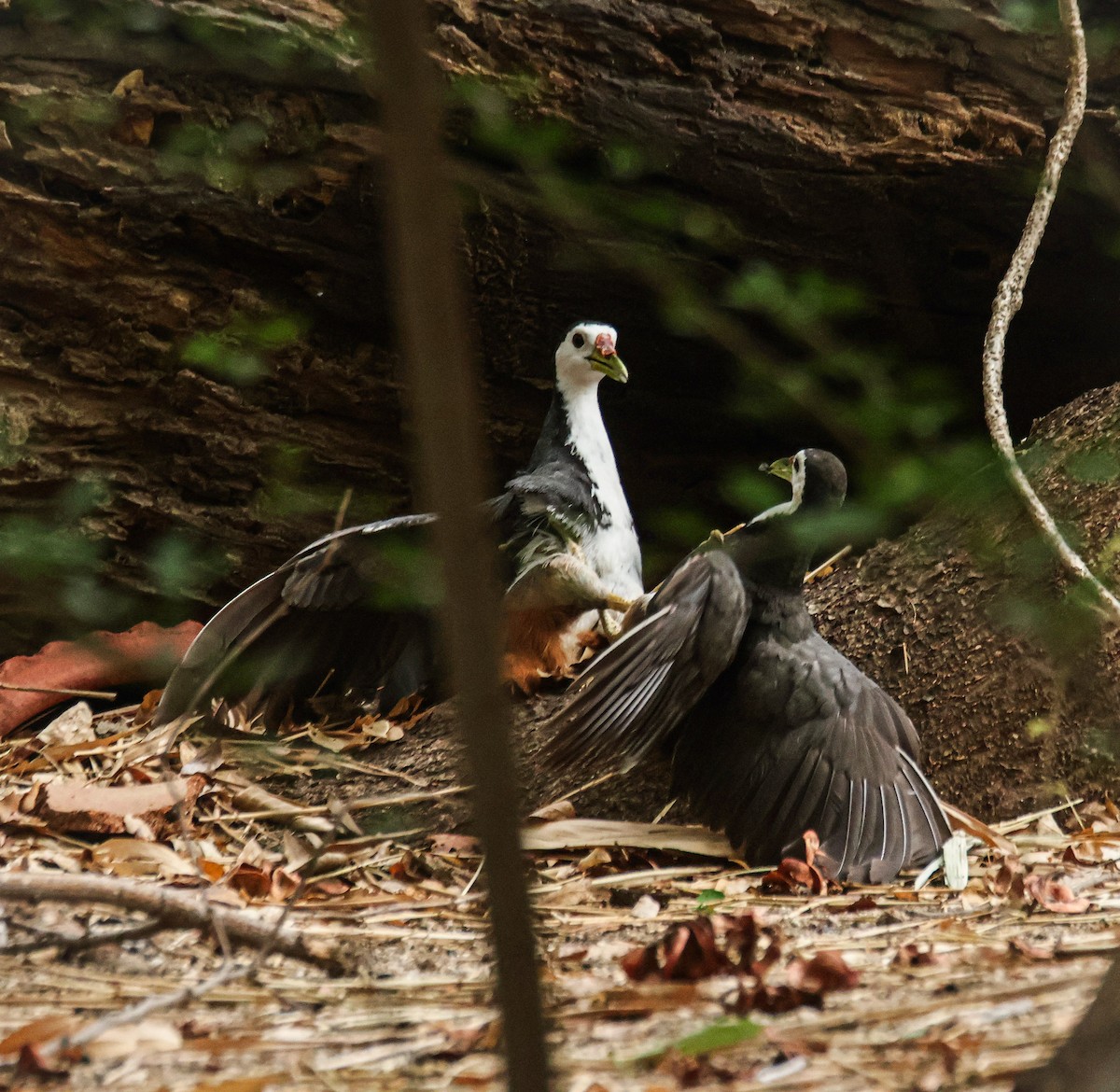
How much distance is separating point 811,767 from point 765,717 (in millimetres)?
139

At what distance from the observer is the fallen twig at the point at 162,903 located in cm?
150

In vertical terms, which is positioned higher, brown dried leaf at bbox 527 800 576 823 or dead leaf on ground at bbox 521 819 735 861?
brown dried leaf at bbox 527 800 576 823

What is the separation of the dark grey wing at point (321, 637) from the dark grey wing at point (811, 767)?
753mm

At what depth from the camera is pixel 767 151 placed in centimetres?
321

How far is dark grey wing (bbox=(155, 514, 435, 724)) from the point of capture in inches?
109

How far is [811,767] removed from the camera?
2395 millimetres

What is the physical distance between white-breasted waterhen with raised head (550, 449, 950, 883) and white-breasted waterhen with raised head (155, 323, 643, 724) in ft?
2.17

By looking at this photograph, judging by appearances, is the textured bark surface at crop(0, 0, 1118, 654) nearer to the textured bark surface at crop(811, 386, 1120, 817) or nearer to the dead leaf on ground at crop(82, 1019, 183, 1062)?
the textured bark surface at crop(811, 386, 1120, 817)

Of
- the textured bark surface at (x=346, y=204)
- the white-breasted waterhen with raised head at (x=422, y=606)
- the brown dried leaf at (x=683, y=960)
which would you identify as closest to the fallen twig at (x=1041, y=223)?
the brown dried leaf at (x=683, y=960)

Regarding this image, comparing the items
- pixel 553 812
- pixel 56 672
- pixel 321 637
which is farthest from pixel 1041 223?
pixel 56 672

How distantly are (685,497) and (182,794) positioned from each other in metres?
1.98

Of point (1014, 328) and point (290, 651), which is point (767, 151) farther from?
point (290, 651)

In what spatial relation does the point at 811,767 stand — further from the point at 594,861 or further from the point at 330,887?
the point at 330,887

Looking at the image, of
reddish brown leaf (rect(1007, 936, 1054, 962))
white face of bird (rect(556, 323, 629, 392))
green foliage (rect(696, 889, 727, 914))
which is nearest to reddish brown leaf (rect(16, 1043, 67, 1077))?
green foliage (rect(696, 889, 727, 914))
